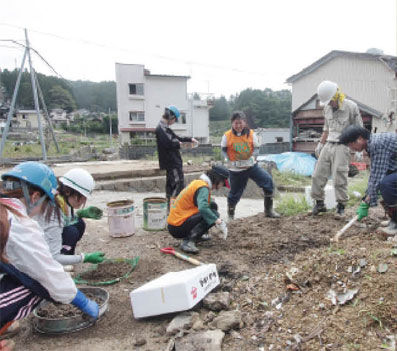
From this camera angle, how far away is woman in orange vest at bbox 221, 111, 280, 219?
448cm

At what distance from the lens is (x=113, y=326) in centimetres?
216

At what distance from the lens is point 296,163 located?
14609 millimetres

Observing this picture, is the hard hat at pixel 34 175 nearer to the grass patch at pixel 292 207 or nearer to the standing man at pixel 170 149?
the standing man at pixel 170 149

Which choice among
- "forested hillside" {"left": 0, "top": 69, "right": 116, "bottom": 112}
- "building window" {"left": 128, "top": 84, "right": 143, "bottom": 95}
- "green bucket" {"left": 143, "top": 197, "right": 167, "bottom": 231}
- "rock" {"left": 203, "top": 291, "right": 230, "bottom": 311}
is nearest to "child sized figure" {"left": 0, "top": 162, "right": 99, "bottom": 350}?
"rock" {"left": 203, "top": 291, "right": 230, "bottom": 311}

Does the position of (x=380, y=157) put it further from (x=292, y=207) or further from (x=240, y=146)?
(x=292, y=207)

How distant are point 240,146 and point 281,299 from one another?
2532 millimetres

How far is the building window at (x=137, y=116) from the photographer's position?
30203 millimetres

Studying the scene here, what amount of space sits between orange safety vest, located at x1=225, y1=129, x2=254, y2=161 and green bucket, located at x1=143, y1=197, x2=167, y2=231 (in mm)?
1230

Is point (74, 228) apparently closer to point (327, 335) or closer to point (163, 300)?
point (163, 300)

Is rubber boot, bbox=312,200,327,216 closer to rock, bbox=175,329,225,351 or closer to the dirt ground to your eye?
the dirt ground

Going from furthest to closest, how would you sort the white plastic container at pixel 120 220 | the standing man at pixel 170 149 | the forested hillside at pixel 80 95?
the forested hillside at pixel 80 95
the standing man at pixel 170 149
the white plastic container at pixel 120 220

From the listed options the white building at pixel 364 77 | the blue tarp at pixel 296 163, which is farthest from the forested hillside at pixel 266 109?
the blue tarp at pixel 296 163

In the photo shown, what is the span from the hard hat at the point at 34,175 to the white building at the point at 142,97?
28108 millimetres

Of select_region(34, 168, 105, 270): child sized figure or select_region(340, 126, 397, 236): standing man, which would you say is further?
select_region(340, 126, 397, 236): standing man
